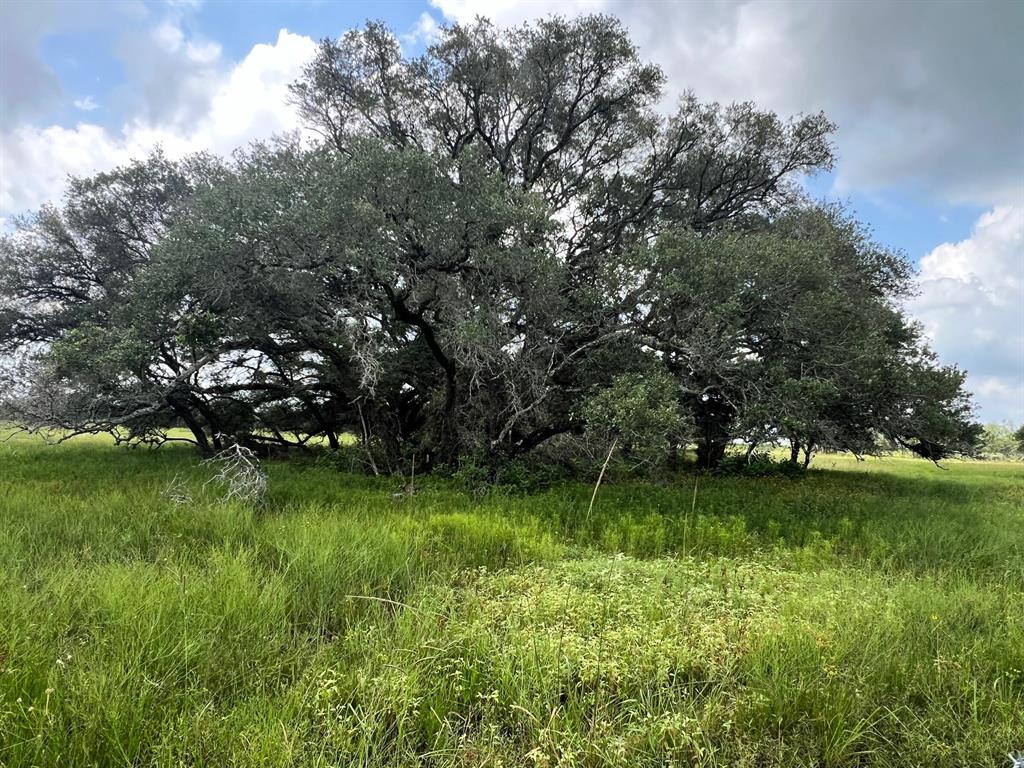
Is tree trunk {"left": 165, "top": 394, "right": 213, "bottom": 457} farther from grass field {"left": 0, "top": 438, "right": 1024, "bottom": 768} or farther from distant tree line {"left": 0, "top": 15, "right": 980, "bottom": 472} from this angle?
grass field {"left": 0, "top": 438, "right": 1024, "bottom": 768}

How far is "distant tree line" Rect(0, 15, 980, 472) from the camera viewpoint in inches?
416

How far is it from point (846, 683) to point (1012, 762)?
746 millimetres

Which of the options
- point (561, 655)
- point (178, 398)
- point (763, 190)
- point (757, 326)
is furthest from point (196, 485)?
point (763, 190)

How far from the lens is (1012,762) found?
265 cm

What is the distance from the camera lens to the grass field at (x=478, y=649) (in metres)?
2.65

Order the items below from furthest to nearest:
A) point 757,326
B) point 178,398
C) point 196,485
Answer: point 178,398
point 757,326
point 196,485

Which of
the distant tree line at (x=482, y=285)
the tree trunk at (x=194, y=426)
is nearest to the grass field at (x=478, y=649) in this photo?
the distant tree line at (x=482, y=285)

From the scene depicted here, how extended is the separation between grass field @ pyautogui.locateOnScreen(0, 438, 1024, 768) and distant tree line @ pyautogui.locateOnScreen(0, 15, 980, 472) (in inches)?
181

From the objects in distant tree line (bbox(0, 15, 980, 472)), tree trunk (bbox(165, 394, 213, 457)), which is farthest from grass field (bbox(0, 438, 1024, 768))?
tree trunk (bbox(165, 394, 213, 457))

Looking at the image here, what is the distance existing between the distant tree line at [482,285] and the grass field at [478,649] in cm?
461

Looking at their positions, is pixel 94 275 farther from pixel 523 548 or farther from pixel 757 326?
pixel 757 326

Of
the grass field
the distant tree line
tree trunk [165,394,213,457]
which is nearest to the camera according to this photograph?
the grass field

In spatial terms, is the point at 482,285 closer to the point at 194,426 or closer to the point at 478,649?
the point at 478,649

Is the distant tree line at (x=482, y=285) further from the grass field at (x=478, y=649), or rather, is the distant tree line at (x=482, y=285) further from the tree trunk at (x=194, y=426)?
the grass field at (x=478, y=649)
